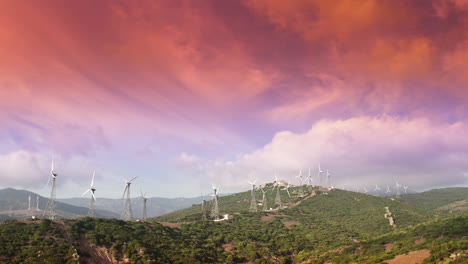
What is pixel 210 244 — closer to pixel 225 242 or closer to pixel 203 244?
pixel 203 244

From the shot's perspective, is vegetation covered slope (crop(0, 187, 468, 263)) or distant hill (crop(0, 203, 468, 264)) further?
vegetation covered slope (crop(0, 187, 468, 263))

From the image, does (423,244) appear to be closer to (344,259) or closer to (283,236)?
(344,259)

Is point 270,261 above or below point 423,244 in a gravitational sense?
below

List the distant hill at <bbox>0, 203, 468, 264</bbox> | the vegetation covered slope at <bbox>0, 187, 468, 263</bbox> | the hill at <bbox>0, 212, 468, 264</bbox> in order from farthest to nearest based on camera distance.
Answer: the vegetation covered slope at <bbox>0, 187, 468, 263</bbox> → the hill at <bbox>0, 212, 468, 264</bbox> → the distant hill at <bbox>0, 203, 468, 264</bbox>

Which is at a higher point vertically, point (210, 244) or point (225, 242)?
point (210, 244)

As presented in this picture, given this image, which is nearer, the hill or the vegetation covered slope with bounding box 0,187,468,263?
the hill

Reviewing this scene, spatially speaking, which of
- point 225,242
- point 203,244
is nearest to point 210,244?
point 203,244

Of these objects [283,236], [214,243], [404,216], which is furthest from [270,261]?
[404,216]

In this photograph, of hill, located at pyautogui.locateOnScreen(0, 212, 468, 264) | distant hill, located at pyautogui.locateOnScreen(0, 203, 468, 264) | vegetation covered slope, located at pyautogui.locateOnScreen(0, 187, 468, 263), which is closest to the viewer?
distant hill, located at pyautogui.locateOnScreen(0, 203, 468, 264)

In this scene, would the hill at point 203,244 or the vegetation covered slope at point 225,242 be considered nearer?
the hill at point 203,244

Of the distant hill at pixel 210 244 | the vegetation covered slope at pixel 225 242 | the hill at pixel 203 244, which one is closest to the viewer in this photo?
the distant hill at pixel 210 244

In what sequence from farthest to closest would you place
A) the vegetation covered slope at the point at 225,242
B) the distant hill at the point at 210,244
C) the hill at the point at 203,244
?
1. the vegetation covered slope at the point at 225,242
2. the hill at the point at 203,244
3. the distant hill at the point at 210,244
